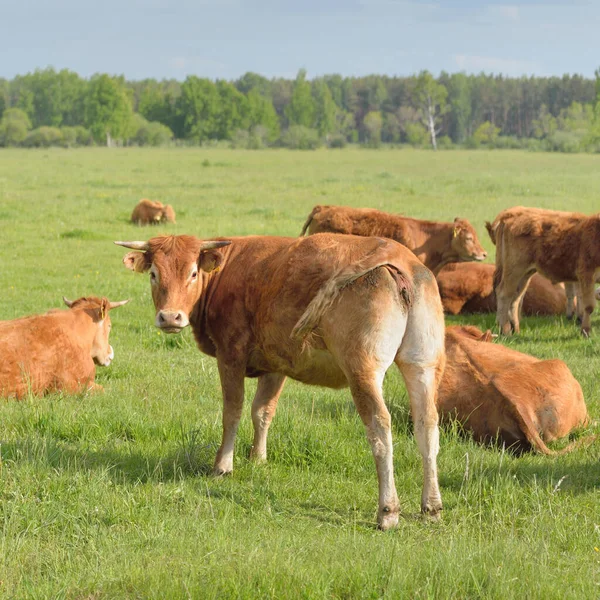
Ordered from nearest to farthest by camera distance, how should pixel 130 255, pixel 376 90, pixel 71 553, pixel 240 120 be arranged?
1. pixel 71 553
2. pixel 130 255
3. pixel 240 120
4. pixel 376 90

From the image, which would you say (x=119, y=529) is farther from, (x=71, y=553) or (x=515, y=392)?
(x=515, y=392)

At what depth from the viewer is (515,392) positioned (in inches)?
271

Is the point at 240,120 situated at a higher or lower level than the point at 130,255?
higher

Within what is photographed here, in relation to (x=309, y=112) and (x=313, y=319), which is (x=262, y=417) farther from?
(x=309, y=112)

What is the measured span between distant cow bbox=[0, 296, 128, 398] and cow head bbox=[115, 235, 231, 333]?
7.73 ft

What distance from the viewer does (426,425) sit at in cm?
523

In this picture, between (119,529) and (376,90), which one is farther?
(376,90)

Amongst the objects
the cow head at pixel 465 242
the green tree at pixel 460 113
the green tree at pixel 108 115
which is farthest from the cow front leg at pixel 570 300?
the green tree at pixel 460 113

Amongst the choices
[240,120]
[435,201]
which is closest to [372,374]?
[435,201]

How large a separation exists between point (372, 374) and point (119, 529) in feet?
5.75

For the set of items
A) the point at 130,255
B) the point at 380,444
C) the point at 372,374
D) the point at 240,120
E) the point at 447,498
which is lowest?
the point at 447,498

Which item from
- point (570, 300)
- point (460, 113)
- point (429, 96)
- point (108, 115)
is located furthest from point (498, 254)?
point (460, 113)

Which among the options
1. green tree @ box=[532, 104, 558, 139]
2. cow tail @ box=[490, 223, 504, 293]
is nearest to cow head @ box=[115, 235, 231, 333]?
cow tail @ box=[490, 223, 504, 293]

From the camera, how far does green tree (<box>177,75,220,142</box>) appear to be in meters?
137
